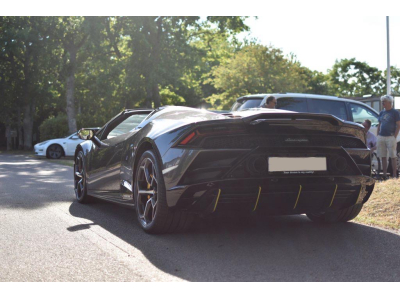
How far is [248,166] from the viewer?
4.69 m

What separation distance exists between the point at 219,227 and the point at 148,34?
23917mm

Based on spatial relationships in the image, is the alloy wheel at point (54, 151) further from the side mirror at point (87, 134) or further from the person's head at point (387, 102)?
the side mirror at point (87, 134)

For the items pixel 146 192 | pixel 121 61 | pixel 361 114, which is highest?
pixel 121 61

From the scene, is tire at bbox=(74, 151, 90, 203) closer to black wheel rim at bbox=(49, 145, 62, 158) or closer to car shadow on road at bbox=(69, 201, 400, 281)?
car shadow on road at bbox=(69, 201, 400, 281)

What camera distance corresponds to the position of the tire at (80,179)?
777 centimetres

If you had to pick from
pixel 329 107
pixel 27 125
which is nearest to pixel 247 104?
pixel 329 107

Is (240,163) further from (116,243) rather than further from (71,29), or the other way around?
(71,29)

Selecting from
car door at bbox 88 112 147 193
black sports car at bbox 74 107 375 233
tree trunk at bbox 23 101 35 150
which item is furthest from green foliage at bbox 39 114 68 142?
black sports car at bbox 74 107 375 233

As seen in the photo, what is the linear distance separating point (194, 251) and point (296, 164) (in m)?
1.19

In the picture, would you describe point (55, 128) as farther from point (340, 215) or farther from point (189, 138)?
point (189, 138)

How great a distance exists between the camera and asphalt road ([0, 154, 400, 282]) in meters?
3.88

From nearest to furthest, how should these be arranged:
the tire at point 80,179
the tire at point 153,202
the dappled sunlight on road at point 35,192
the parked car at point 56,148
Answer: the tire at point 153,202 < the tire at point 80,179 < the dappled sunlight on road at point 35,192 < the parked car at point 56,148

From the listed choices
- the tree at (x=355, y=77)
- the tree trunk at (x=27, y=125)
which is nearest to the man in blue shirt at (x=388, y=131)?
the tree trunk at (x=27, y=125)

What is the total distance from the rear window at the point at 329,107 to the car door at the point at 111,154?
5282mm
